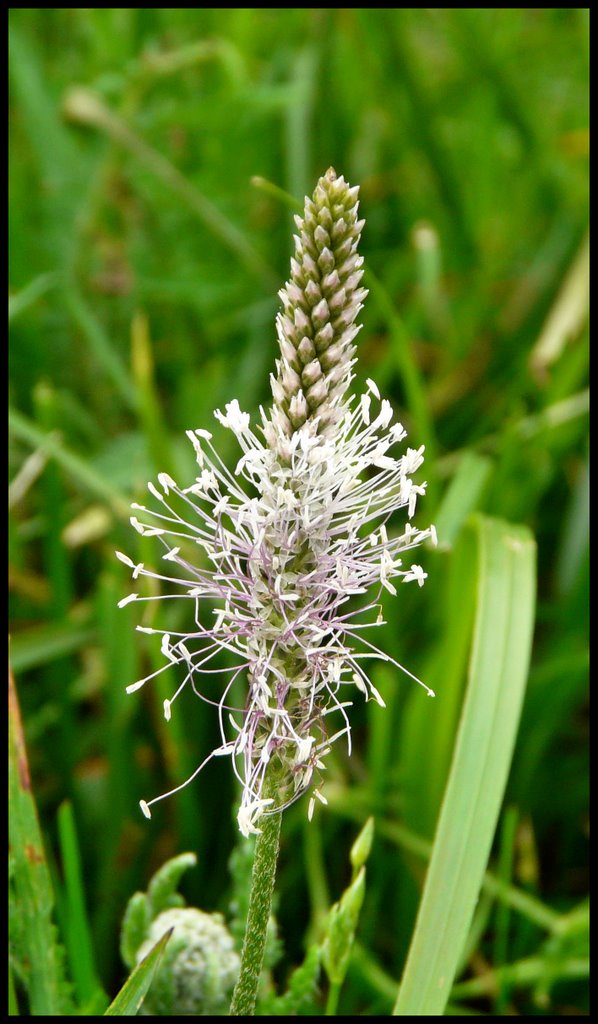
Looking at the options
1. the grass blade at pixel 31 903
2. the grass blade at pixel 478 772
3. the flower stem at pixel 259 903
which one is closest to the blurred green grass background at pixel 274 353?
the grass blade at pixel 478 772

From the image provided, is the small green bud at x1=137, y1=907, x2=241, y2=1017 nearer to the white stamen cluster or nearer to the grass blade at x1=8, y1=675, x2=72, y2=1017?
the grass blade at x1=8, y1=675, x2=72, y2=1017

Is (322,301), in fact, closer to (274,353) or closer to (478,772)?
(478,772)

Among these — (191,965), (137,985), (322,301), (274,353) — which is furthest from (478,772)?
(274,353)

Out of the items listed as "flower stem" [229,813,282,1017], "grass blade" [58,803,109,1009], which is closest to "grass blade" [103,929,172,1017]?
"flower stem" [229,813,282,1017]

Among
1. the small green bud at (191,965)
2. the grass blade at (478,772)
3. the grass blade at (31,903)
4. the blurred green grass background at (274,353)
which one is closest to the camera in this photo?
the grass blade at (478,772)

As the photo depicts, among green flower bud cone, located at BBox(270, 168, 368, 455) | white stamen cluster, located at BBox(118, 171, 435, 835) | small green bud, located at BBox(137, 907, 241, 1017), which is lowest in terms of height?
small green bud, located at BBox(137, 907, 241, 1017)

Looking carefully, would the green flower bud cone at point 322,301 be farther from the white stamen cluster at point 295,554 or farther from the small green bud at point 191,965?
the small green bud at point 191,965

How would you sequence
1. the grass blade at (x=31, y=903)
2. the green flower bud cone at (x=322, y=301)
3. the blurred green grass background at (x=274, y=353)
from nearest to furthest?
the green flower bud cone at (x=322, y=301), the grass blade at (x=31, y=903), the blurred green grass background at (x=274, y=353)
